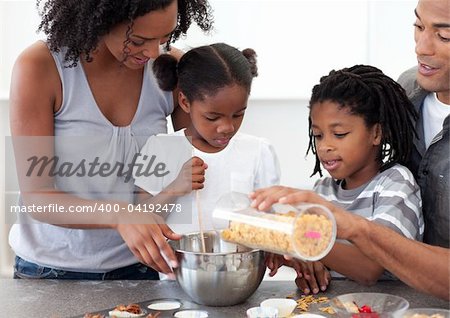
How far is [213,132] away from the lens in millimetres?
2225

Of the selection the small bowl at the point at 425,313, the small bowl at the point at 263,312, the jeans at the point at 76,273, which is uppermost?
the small bowl at the point at 425,313

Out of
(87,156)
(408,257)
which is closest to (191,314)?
(408,257)

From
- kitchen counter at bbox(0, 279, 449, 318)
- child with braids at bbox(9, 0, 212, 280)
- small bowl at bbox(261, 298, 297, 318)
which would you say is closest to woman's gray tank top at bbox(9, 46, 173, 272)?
child with braids at bbox(9, 0, 212, 280)

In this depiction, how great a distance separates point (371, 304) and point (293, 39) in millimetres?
2162

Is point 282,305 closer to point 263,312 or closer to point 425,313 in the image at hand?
point 263,312

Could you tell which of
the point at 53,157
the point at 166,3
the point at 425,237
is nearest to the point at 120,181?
the point at 53,157

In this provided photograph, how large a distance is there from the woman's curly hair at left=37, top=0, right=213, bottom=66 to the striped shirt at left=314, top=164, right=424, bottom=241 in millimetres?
713

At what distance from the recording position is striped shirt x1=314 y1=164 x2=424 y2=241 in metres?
1.95

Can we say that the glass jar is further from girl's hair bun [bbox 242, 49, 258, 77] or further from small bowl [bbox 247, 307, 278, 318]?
girl's hair bun [bbox 242, 49, 258, 77]

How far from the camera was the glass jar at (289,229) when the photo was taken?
1.55 m

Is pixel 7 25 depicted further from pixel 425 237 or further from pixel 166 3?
pixel 425 237

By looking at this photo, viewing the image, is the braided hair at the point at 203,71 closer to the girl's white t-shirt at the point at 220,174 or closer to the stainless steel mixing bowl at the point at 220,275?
the girl's white t-shirt at the point at 220,174

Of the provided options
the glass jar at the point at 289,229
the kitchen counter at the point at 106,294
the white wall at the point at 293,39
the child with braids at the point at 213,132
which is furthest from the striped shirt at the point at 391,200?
the white wall at the point at 293,39

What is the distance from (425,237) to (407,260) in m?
0.43
